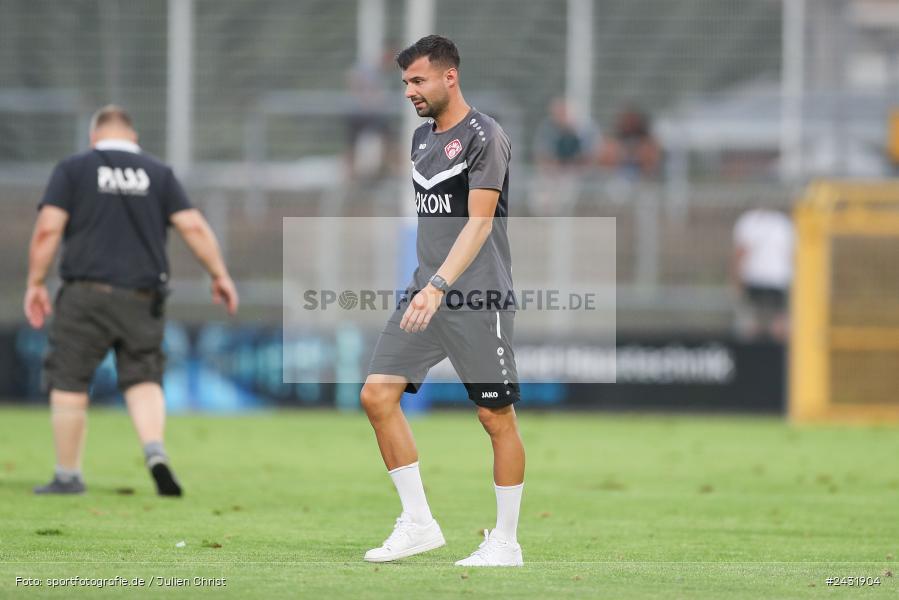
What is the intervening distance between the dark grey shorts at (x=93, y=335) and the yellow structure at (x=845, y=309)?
30.7 feet

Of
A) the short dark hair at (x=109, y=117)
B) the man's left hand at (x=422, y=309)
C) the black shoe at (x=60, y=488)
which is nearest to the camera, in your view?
the man's left hand at (x=422, y=309)

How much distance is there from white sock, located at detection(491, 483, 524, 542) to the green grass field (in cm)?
18

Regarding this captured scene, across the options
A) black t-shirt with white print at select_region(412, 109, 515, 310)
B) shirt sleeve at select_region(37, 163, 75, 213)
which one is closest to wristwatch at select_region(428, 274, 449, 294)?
black t-shirt with white print at select_region(412, 109, 515, 310)

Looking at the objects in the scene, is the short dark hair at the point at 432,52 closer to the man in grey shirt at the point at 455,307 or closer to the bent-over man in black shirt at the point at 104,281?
the man in grey shirt at the point at 455,307

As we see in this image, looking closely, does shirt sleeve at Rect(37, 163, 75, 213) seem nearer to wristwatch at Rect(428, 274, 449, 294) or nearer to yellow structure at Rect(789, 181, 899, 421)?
wristwatch at Rect(428, 274, 449, 294)

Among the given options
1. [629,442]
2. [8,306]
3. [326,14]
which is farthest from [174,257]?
[629,442]

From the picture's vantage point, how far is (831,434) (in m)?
15.6

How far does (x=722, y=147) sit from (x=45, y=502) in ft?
38.0

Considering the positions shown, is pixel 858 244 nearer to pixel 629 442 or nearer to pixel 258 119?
pixel 629 442

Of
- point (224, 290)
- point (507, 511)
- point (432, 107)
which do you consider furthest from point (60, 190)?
point (507, 511)

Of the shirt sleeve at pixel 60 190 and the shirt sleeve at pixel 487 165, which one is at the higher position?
the shirt sleeve at pixel 487 165

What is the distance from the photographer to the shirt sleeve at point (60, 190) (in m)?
9.65

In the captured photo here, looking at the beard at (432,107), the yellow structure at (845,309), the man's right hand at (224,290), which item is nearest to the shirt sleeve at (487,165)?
the beard at (432,107)

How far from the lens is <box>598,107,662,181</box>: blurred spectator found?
18.8m
